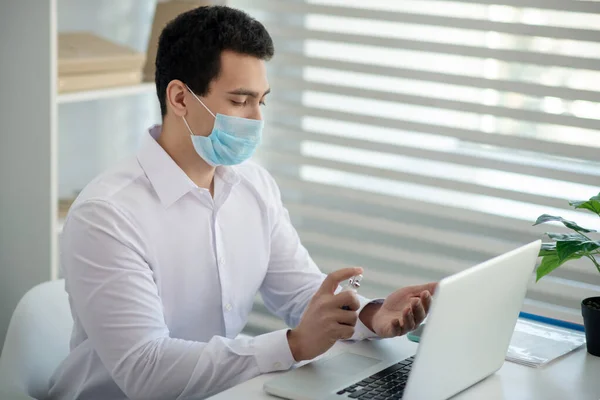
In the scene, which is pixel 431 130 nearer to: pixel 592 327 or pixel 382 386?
pixel 592 327

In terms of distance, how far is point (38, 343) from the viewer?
191cm

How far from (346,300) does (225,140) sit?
1.56ft

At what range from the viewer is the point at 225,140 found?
186 cm

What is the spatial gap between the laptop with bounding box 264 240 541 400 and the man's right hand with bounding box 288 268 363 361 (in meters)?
0.04

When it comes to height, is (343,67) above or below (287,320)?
above

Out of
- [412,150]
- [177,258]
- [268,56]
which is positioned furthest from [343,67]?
[177,258]

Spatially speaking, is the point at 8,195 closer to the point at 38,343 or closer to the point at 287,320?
the point at 38,343

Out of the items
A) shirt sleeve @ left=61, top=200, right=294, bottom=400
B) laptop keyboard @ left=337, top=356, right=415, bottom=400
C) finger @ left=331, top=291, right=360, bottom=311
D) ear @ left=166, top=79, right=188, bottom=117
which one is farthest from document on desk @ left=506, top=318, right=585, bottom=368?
ear @ left=166, top=79, right=188, bottom=117

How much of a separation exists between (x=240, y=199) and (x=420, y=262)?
33.0 inches

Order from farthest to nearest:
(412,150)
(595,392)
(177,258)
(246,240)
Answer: (412,150) → (246,240) → (177,258) → (595,392)

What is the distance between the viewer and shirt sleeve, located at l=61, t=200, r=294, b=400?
1.61m

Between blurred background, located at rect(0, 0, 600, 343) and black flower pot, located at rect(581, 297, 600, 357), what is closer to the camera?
black flower pot, located at rect(581, 297, 600, 357)

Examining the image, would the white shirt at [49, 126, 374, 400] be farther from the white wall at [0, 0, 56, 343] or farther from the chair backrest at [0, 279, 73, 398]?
the white wall at [0, 0, 56, 343]

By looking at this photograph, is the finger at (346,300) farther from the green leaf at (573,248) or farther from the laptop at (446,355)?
the green leaf at (573,248)
